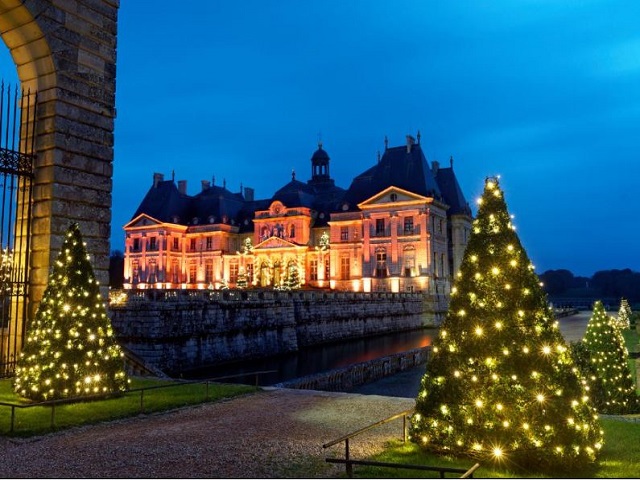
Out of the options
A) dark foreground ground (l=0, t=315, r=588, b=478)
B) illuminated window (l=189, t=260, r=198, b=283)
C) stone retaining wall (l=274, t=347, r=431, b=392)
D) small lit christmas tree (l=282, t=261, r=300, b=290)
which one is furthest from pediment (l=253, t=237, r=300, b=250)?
dark foreground ground (l=0, t=315, r=588, b=478)

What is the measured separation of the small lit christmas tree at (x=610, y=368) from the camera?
1323 centimetres

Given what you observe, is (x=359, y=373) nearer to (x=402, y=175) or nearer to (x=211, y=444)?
(x=211, y=444)

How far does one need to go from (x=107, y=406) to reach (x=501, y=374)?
688 centimetres

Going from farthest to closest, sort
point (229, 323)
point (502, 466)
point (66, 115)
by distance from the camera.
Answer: point (229, 323), point (66, 115), point (502, 466)

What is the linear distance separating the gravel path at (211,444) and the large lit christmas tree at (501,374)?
135cm

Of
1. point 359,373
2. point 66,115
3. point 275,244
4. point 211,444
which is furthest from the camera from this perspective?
point 275,244

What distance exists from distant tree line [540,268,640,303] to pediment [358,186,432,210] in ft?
196

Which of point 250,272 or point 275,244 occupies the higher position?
point 275,244

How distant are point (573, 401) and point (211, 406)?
6623 millimetres

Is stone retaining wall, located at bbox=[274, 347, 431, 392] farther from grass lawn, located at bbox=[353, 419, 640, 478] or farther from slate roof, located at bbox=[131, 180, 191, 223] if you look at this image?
slate roof, located at bbox=[131, 180, 191, 223]

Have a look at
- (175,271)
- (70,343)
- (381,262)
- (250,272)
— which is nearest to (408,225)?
(381,262)

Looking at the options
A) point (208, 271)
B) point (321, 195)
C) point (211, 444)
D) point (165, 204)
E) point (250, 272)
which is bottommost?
point (211, 444)

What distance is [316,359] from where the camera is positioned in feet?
99.1

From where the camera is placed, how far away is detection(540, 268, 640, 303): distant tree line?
111 metres
